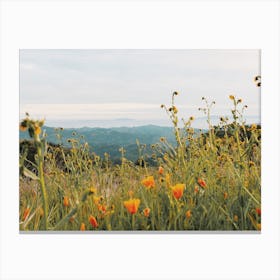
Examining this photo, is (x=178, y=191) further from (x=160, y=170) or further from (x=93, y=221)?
(x=93, y=221)

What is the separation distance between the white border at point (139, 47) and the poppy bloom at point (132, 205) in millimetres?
271

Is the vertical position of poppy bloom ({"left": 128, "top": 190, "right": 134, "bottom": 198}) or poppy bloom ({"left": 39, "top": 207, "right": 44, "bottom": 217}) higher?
poppy bloom ({"left": 128, "top": 190, "right": 134, "bottom": 198})

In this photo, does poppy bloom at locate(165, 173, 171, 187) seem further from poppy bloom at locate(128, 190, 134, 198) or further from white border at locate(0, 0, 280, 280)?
white border at locate(0, 0, 280, 280)

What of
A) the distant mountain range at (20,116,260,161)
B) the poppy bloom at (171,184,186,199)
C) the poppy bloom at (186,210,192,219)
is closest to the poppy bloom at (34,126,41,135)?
the distant mountain range at (20,116,260,161)

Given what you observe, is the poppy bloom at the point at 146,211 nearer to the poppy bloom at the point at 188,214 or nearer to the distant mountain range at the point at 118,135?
the poppy bloom at the point at 188,214

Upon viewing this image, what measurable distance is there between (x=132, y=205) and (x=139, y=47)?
1.41 m

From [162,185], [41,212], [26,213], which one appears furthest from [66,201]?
[162,185]

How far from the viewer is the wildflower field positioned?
3.57 m

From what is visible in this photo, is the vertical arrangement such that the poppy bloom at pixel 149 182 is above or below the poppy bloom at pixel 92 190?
above

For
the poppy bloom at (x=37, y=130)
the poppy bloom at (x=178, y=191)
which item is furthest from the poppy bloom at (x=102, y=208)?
the poppy bloom at (x=37, y=130)

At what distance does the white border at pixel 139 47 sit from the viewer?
144 inches

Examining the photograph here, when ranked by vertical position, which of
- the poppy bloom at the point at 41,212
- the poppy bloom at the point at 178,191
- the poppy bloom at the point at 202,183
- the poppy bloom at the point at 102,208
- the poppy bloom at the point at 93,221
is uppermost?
the poppy bloom at the point at 202,183
